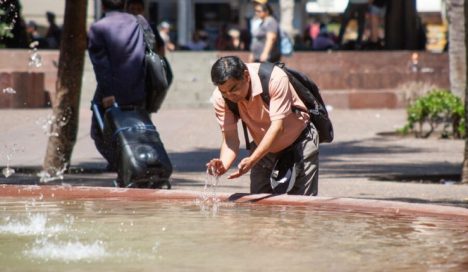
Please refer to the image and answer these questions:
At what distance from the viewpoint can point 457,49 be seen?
798 inches

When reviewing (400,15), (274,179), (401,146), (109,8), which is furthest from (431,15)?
(274,179)

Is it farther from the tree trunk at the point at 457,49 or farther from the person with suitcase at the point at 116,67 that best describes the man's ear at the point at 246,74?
the tree trunk at the point at 457,49

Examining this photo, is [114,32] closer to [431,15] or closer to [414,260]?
[414,260]

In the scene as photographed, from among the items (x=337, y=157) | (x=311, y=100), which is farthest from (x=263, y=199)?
(x=337, y=157)

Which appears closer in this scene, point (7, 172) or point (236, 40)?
point (7, 172)

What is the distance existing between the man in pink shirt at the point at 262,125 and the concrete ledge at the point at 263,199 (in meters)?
0.21

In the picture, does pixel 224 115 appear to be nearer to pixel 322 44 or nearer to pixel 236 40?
pixel 322 44

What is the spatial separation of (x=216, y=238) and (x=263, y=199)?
630mm

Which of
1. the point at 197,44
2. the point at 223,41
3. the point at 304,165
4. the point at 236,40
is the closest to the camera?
the point at 304,165

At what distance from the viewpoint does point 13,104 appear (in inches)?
925

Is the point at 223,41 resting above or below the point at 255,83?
below

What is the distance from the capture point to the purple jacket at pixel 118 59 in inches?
436

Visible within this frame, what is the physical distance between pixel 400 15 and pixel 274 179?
2069 centimetres

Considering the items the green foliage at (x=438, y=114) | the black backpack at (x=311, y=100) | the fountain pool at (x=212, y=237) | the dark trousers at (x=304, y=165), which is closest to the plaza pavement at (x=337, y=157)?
the green foliage at (x=438, y=114)
